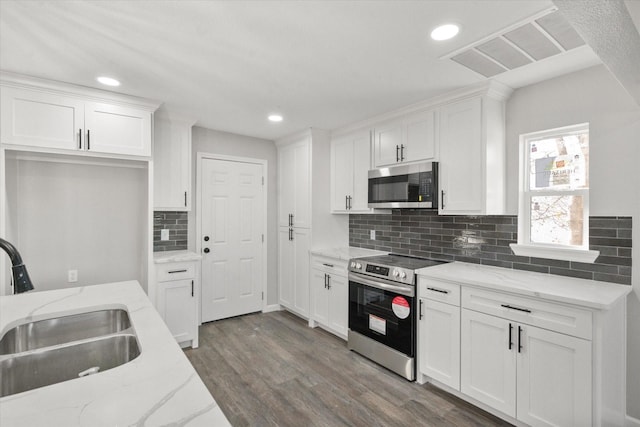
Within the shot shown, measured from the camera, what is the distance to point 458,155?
2.71 meters

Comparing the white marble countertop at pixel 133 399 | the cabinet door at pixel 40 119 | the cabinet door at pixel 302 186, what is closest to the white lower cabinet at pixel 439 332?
the cabinet door at pixel 302 186

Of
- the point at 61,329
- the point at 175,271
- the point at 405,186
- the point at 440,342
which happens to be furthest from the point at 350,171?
the point at 61,329

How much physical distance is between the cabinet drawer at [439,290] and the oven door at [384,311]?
0.09 m

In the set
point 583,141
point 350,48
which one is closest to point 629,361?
Answer: point 583,141

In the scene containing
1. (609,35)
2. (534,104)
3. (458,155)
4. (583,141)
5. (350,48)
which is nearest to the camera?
(609,35)

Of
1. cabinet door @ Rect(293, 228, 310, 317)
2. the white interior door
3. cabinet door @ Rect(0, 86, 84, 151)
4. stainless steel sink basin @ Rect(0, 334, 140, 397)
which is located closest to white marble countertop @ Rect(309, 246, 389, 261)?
cabinet door @ Rect(293, 228, 310, 317)

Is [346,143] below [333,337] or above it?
above

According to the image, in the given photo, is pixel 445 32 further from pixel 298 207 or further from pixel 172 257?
pixel 172 257

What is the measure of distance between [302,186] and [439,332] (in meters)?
2.31

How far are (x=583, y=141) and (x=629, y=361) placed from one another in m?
1.49

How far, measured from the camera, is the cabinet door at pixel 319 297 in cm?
365

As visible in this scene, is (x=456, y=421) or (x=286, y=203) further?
(x=286, y=203)

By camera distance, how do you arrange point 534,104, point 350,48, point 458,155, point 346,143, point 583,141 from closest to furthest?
point 350,48
point 583,141
point 534,104
point 458,155
point 346,143

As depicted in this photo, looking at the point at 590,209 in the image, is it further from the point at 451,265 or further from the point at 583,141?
the point at 451,265
